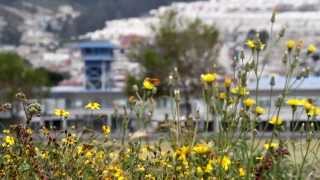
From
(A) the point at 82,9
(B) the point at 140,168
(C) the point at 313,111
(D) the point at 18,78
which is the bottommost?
(D) the point at 18,78

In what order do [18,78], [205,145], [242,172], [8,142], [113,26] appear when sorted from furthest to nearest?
1. [113,26]
2. [18,78]
3. [8,142]
4. [242,172]
5. [205,145]

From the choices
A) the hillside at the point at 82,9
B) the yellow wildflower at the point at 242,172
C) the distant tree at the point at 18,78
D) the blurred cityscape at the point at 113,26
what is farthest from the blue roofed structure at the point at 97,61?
the yellow wildflower at the point at 242,172

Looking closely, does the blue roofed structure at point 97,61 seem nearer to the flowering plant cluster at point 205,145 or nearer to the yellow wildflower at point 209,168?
the flowering plant cluster at point 205,145

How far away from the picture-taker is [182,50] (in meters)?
36.7

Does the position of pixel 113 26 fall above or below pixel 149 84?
above

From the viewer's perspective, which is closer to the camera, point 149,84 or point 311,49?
point 311,49

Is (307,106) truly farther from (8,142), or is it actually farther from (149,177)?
(8,142)

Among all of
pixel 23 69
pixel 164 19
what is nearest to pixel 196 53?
pixel 164 19

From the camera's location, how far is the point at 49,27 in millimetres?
126250

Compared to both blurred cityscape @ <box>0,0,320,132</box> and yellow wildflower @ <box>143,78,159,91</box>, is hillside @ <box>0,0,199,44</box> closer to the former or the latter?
blurred cityscape @ <box>0,0,320,132</box>

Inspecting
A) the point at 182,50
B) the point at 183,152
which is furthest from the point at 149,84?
the point at 182,50

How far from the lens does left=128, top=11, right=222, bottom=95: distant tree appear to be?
3659 centimetres

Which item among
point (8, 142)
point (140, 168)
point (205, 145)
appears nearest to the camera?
point (205, 145)

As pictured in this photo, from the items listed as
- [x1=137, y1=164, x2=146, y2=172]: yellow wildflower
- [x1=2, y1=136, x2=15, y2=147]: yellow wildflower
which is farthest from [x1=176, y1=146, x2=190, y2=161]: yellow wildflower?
[x1=2, y1=136, x2=15, y2=147]: yellow wildflower
